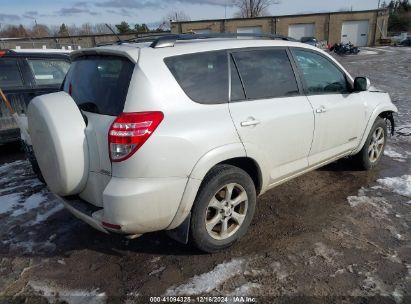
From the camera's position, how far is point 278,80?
3.46 meters

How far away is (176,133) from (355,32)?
4769cm

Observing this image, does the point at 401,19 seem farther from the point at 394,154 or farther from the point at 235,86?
the point at 235,86

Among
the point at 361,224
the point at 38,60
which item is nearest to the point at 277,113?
the point at 361,224

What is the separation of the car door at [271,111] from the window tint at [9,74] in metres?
4.39

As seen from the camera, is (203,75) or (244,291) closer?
(244,291)

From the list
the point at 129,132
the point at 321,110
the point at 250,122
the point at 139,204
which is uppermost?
the point at 129,132

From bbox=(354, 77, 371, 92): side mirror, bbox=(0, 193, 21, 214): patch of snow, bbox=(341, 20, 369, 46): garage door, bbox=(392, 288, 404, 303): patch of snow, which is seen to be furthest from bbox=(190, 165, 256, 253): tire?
bbox=(341, 20, 369, 46): garage door

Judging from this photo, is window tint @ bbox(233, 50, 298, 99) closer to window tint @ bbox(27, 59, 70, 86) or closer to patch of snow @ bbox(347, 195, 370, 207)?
patch of snow @ bbox(347, 195, 370, 207)

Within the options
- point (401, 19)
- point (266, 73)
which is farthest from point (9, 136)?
point (401, 19)

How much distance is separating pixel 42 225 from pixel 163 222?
1790 mm

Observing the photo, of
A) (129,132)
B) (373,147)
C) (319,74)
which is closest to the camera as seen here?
(129,132)

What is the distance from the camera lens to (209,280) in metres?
2.79

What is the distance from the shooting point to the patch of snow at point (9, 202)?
412 cm

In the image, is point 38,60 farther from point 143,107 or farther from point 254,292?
point 254,292
